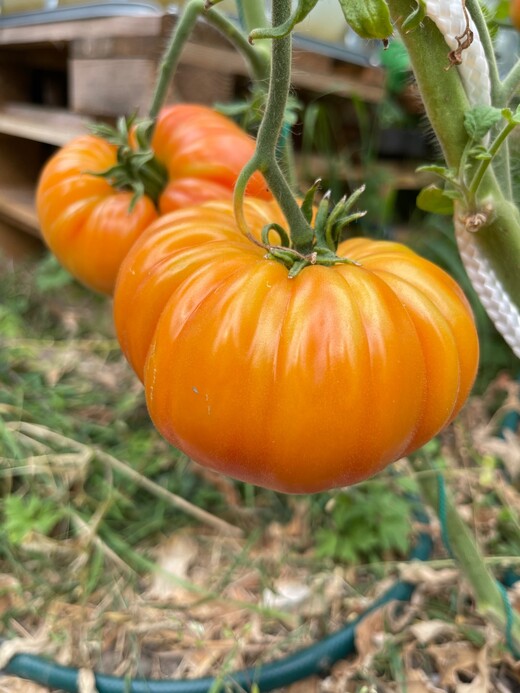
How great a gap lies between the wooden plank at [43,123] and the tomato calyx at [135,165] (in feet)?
2.26

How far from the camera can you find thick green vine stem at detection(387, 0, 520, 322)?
461 millimetres

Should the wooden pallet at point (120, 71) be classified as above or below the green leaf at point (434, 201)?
below

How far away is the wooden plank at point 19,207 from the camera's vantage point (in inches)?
72.4

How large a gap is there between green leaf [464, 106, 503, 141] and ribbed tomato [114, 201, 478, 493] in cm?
11

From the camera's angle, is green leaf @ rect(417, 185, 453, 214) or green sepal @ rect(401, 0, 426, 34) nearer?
green sepal @ rect(401, 0, 426, 34)

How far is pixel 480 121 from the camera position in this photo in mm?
462

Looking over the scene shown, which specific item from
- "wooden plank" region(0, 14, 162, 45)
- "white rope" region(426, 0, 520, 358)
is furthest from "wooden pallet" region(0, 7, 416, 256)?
"white rope" region(426, 0, 520, 358)

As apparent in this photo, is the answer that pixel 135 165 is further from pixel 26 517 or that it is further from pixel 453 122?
pixel 26 517

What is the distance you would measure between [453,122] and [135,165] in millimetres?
419

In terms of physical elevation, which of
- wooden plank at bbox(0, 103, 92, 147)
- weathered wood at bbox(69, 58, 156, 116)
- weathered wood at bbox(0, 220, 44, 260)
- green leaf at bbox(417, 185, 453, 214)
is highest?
green leaf at bbox(417, 185, 453, 214)

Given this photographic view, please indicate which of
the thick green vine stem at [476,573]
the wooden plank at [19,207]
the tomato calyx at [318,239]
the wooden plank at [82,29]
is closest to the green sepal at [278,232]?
the tomato calyx at [318,239]

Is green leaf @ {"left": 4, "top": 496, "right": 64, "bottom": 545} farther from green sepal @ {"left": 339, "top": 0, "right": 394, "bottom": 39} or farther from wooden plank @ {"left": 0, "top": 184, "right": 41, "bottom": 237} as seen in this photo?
wooden plank @ {"left": 0, "top": 184, "right": 41, "bottom": 237}

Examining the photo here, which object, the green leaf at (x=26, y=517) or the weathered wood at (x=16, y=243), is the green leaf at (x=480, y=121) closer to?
the green leaf at (x=26, y=517)

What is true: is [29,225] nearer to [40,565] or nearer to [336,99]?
[336,99]
